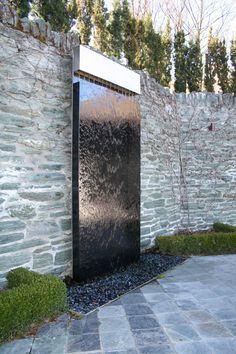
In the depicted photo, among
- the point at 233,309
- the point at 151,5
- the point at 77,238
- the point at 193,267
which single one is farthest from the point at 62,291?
the point at 151,5

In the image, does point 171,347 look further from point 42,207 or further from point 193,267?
point 193,267

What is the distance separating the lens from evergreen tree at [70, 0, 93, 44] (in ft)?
15.8

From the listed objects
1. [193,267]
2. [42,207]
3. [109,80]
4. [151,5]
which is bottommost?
[193,267]

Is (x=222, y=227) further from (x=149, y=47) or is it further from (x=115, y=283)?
(x=149, y=47)

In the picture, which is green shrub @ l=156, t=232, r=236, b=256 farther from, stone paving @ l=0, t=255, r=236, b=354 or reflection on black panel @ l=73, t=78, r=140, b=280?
stone paving @ l=0, t=255, r=236, b=354

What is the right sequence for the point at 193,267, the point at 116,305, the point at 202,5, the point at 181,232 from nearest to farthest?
Result: the point at 116,305, the point at 193,267, the point at 181,232, the point at 202,5

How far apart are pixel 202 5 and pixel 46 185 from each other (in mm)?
8632

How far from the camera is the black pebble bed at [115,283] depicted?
9.53 feet

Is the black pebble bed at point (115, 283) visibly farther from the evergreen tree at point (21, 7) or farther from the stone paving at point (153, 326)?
the evergreen tree at point (21, 7)

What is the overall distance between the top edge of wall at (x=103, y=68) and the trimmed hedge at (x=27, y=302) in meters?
2.18

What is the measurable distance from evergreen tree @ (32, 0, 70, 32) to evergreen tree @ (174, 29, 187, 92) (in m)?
2.95

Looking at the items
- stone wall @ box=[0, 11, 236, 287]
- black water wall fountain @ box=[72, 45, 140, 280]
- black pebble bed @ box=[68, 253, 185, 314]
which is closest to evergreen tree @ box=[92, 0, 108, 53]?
stone wall @ box=[0, 11, 236, 287]

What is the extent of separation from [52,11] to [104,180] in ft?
7.99

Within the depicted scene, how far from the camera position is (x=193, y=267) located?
4082 mm
